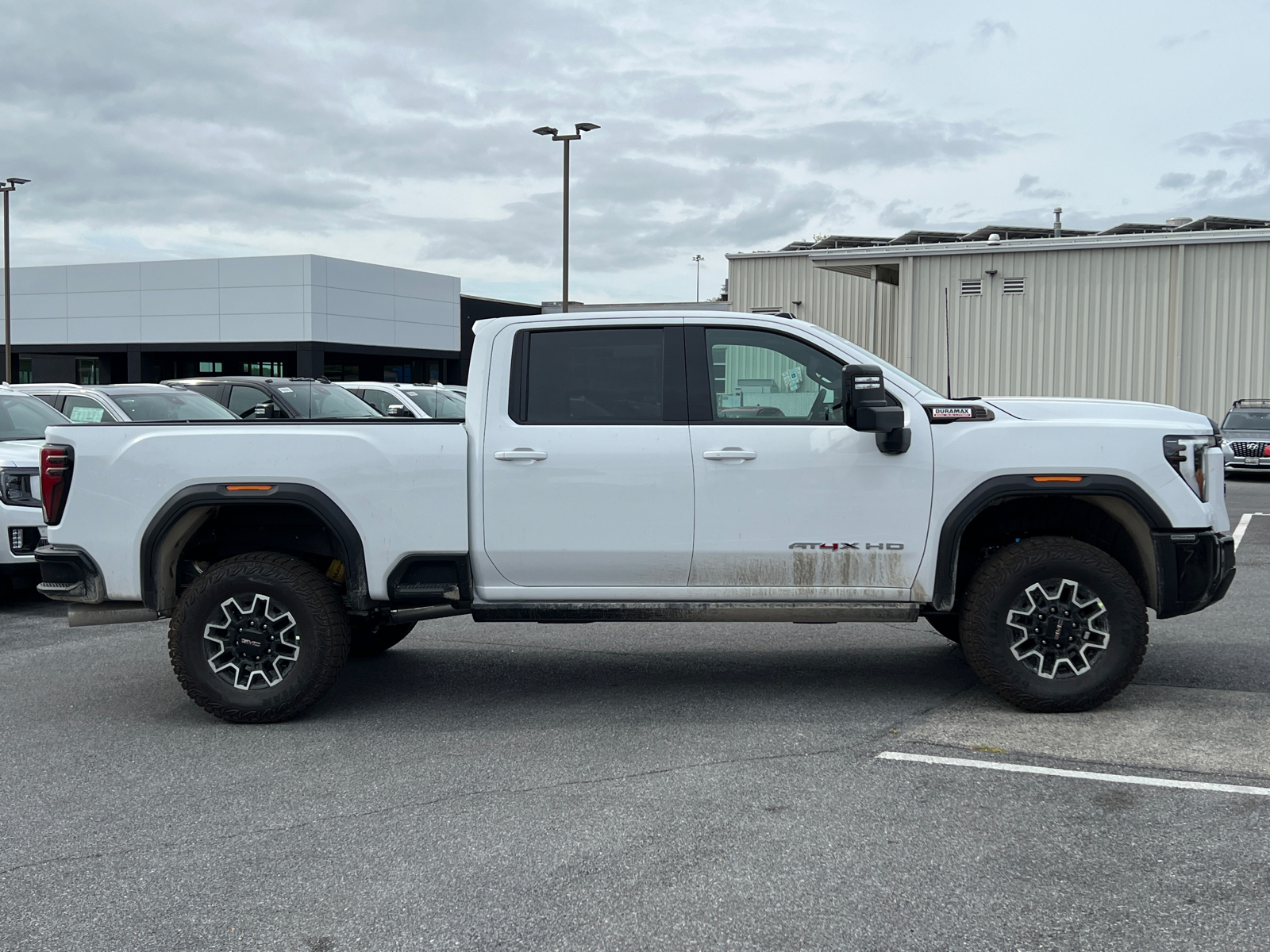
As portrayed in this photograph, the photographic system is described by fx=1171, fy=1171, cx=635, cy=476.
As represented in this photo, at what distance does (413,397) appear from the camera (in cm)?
1919

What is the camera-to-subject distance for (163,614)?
6.06 m

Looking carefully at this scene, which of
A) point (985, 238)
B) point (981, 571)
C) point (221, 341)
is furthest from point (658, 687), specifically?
point (221, 341)

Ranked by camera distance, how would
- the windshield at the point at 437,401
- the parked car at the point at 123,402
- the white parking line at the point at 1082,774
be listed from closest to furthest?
1. the white parking line at the point at 1082,774
2. the parked car at the point at 123,402
3. the windshield at the point at 437,401

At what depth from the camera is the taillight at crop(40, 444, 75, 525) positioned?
5.91 meters

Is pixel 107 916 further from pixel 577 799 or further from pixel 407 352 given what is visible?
pixel 407 352

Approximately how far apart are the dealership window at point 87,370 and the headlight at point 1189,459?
174ft

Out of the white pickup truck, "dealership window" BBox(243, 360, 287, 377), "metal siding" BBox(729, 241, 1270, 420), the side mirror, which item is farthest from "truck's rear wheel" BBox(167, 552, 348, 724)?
"dealership window" BBox(243, 360, 287, 377)

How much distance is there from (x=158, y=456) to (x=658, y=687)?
2.90 m

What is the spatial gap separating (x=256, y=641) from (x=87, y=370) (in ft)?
171

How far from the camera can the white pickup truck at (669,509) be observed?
18.8 feet

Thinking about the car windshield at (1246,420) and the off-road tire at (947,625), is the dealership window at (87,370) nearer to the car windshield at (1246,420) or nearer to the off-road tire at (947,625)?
the car windshield at (1246,420)

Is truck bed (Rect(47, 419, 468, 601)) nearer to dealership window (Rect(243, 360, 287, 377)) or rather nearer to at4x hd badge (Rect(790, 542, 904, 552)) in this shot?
at4x hd badge (Rect(790, 542, 904, 552))

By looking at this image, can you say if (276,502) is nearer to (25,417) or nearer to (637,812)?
(637,812)

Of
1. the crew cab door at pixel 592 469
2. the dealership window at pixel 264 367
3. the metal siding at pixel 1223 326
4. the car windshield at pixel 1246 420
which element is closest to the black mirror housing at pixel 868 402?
the crew cab door at pixel 592 469
